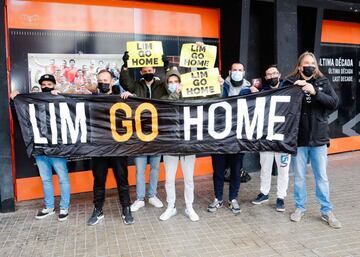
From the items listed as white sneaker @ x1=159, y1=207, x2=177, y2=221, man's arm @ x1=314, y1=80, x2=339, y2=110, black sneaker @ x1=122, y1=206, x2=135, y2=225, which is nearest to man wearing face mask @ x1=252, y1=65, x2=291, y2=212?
man's arm @ x1=314, y1=80, x2=339, y2=110

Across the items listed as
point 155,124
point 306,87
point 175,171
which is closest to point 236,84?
point 306,87

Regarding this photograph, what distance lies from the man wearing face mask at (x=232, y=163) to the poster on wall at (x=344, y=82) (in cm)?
399

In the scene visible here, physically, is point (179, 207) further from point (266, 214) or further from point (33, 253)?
point (33, 253)

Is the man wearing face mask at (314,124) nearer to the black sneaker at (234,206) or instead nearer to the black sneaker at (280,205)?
the black sneaker at (280,205)

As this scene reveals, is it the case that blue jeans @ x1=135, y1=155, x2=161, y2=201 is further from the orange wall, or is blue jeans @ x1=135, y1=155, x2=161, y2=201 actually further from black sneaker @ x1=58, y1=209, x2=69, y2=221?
the orange wall

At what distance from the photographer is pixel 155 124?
15.7 feet

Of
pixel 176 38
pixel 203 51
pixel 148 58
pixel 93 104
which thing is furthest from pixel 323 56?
pixel 93 104

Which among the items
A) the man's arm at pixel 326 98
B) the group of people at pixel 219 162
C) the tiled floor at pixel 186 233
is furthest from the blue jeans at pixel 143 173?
the man's arm at pixel 326 98

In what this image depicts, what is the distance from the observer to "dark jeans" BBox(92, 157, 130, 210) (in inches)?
185

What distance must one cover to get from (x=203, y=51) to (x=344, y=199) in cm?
306

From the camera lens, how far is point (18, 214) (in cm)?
508

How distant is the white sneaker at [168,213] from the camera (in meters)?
4.82

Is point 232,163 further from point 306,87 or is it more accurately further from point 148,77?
point 148,77

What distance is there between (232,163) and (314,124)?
1188 millimetres
